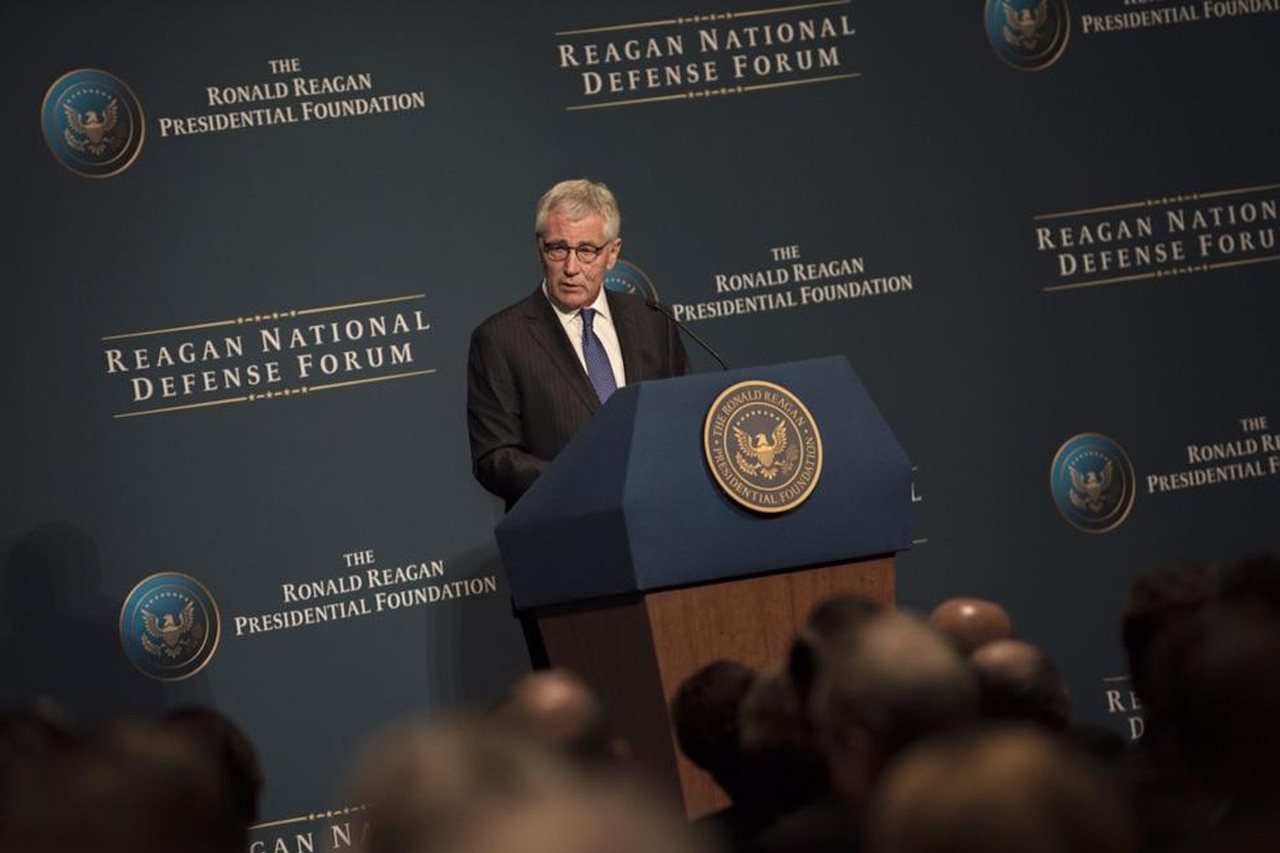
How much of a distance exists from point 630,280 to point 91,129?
78.7 inches

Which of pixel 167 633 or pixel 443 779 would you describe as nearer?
pixel 443 779

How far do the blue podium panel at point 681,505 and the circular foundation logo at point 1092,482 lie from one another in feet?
9.15

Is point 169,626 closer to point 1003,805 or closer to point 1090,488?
point 1090,488

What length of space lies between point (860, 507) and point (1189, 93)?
371 cm

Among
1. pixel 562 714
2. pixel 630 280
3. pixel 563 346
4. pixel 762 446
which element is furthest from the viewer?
pixel 630 280

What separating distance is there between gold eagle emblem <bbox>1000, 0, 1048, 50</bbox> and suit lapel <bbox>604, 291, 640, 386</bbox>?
8.62 feet

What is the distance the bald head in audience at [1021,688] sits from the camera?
324 centimetres

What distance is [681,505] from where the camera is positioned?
14.1 ft

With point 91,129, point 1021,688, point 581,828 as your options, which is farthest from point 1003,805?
point 91,129

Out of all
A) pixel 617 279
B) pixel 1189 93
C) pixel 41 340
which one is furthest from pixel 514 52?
pixel 1189 93

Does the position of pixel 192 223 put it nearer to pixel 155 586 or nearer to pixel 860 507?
pixel 155 586

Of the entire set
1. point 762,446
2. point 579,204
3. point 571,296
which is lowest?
point 762,446

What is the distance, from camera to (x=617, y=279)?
6.91 metres

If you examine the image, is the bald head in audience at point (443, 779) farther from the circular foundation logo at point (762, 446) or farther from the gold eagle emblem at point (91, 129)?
the gold eagle emblem at point (91, 129)
